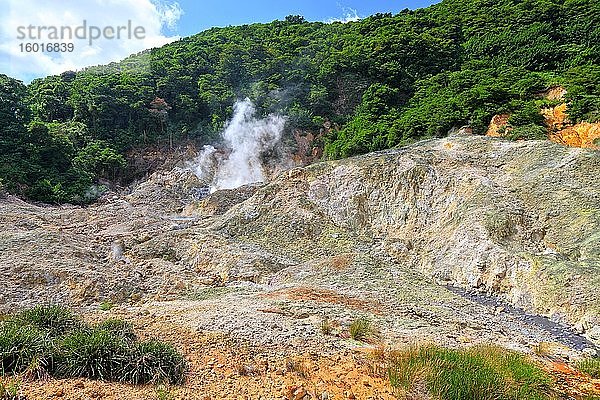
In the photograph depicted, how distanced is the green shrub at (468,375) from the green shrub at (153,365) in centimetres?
352

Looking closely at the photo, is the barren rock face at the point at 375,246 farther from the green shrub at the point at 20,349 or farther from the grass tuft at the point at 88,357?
the green shrub at the point at 20,349

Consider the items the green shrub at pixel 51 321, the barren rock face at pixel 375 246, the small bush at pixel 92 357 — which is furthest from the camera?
the barren rock face at pixel 375 246

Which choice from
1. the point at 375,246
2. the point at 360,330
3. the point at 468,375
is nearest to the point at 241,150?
the point at 375,246

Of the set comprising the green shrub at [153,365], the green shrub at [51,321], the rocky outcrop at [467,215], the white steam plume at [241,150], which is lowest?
the green shrub at [153,365]

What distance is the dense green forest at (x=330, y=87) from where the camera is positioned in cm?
3003

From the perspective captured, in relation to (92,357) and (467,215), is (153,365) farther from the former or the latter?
(467,215)

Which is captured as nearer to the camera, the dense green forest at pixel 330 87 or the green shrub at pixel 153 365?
the green shrub at pixel 153 365

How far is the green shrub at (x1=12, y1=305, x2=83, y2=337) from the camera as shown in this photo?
29.0ft

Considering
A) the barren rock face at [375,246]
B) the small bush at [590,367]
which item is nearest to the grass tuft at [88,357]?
the barren rock face at [375,246]

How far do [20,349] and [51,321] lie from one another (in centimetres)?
222

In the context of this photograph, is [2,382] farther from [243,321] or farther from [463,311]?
[463,311]

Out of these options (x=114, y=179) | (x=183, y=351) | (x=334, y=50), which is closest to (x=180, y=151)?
(x=114, y=179)

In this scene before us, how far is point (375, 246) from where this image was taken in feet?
59.3

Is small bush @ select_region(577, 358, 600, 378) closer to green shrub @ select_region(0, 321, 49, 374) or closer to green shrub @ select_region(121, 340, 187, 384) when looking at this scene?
green shrub @ select_region(121, 340, 187, 384)
